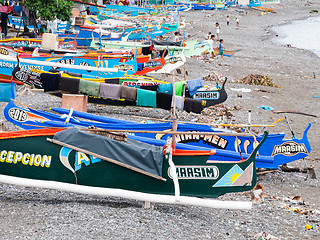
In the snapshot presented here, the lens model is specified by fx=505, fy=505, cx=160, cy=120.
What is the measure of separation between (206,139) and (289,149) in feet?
7.31

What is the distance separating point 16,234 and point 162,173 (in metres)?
→ 2.83

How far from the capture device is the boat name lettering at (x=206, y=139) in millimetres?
12234

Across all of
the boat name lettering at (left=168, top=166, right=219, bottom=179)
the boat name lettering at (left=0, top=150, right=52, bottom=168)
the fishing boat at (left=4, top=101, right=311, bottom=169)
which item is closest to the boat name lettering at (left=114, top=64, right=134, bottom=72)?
the fishing boat at (left=4, top=101, right=311, bottom=169)

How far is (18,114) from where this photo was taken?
39.2 feet

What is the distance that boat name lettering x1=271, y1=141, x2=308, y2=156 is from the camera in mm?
12789

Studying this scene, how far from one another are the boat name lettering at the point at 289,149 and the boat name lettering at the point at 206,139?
1.38m

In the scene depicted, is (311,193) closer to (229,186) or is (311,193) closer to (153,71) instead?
(229,186)

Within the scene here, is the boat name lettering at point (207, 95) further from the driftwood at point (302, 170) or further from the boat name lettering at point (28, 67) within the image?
the boat name lettering at point (28, 67)

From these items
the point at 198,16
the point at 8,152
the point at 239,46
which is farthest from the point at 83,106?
the point at 198,16

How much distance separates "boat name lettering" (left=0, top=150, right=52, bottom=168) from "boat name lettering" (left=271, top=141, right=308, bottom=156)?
616 cm

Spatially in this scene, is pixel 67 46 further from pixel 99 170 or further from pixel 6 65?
pixel 99 170

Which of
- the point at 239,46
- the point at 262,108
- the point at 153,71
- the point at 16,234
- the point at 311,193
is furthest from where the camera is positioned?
the point at 239,46

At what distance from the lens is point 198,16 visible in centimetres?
6825

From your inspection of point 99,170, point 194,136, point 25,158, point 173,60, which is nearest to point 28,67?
point 173,60
